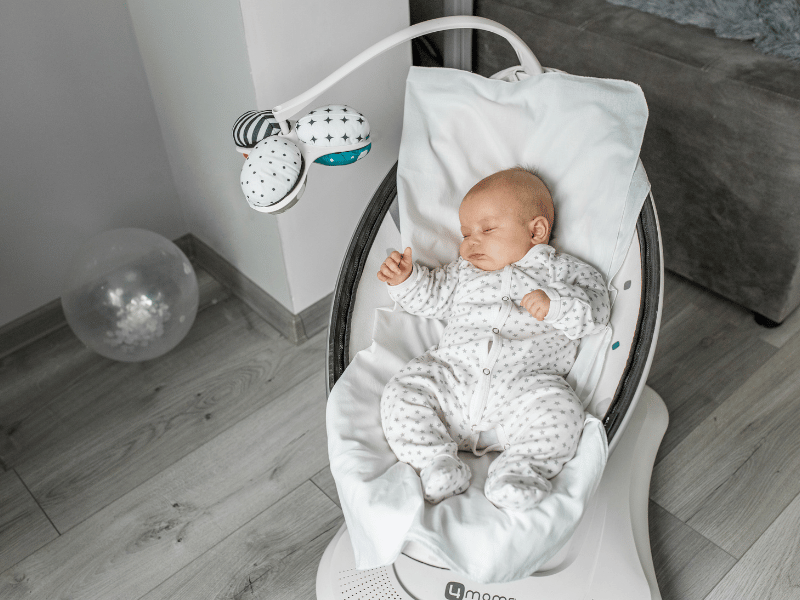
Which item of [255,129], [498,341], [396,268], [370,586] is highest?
[255,129]

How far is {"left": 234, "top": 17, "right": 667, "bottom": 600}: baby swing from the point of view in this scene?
1020 millimetres

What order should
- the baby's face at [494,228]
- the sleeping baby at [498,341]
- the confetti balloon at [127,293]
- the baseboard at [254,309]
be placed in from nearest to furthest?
the sleeping baby at [498,341]
the baby's face at [494,228]
the confetti balloon at [127,293]
the baseboard at [254,309]

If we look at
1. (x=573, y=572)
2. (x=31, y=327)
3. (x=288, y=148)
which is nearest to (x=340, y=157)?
(x=288, y=148)

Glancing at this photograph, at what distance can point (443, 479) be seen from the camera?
1036mm

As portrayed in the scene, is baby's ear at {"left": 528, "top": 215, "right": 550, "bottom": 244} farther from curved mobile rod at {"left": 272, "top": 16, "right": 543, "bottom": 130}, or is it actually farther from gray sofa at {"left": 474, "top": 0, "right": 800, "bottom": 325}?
gray sofa at {"left": 474, "top": 0, "right": 800, "bottom": 325}

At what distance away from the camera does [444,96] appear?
1.35 meters

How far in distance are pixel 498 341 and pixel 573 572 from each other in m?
0.41

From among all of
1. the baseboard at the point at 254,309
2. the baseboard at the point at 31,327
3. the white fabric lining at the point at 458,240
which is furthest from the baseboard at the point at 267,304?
the white fabric lining at the point at 458,240

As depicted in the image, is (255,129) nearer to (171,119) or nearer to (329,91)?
(329,91)

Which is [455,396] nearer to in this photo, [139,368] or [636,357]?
[636,357]

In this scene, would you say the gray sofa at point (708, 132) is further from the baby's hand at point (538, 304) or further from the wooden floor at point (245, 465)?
the baby's hand at point (538, 304)

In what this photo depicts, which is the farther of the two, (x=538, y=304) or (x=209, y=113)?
(x=209, y=113)

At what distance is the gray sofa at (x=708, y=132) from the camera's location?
1.50 metres

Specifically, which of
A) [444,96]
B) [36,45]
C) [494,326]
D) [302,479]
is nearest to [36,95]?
[36,45]
